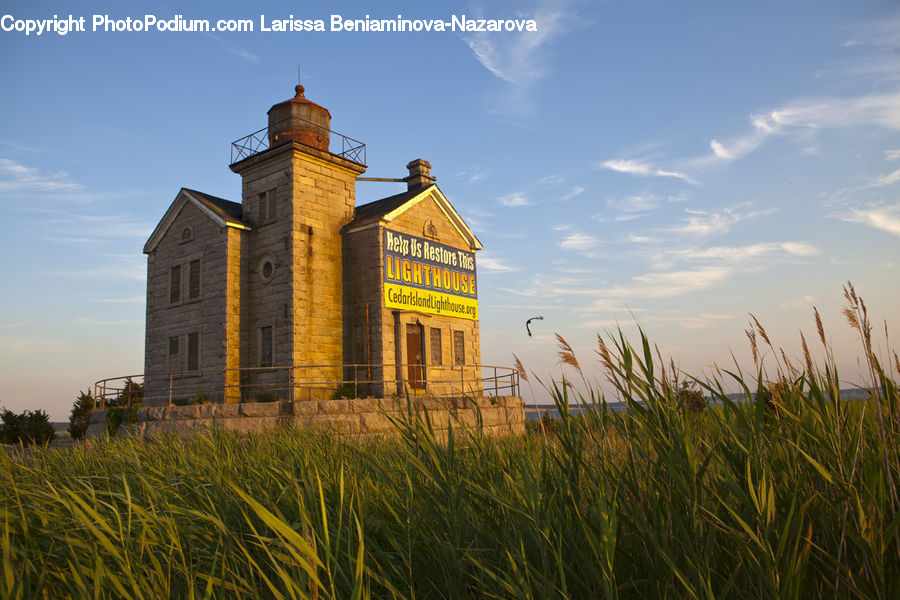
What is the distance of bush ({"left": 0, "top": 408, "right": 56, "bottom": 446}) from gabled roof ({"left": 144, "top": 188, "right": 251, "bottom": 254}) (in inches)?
314

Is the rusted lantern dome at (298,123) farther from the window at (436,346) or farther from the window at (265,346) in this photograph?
the window at (436,346)

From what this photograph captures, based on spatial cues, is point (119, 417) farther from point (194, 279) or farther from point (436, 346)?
point (436, 346)

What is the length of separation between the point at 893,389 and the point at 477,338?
21760 mm

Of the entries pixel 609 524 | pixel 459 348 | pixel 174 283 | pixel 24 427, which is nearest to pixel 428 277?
pixel 459 348

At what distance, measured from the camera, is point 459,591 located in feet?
7.08

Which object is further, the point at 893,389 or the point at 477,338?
the point at 477,338

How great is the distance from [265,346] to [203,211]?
619 cm

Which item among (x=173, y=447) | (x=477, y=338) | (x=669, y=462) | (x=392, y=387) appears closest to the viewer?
(x=669, y=462)

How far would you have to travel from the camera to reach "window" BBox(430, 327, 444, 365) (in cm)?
2225

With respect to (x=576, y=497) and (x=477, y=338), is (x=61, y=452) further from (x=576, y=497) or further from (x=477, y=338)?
(x=477, y=338)

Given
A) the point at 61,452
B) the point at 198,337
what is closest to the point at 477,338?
the point at 198,337

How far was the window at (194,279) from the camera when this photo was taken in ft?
70.9

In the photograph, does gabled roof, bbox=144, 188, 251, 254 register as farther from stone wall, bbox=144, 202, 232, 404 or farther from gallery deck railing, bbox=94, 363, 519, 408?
gallery deck railing, bbox=94, 363, 519, 408

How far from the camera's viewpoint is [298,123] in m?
22.1
